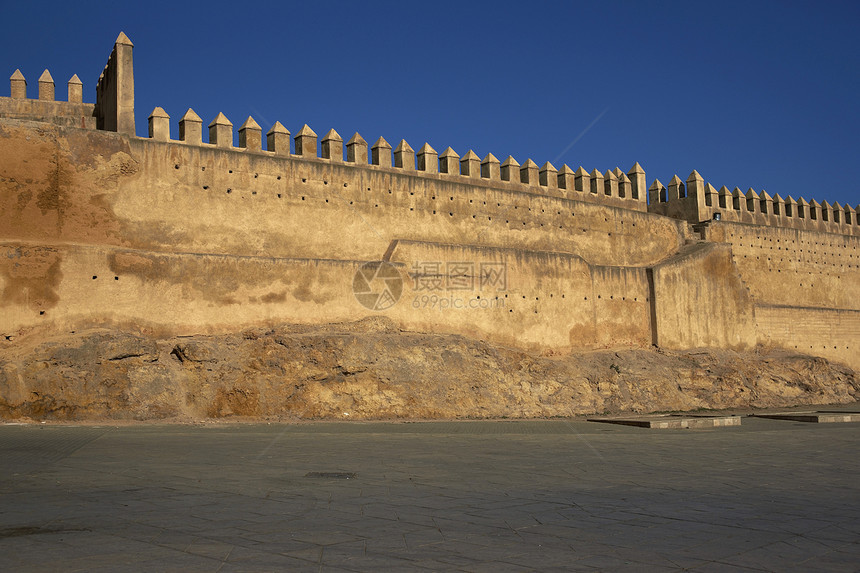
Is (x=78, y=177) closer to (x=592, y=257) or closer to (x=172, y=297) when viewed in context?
(x=172, y=297)

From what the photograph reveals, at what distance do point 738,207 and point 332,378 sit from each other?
1485cm

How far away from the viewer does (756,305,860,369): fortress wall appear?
2061 cm

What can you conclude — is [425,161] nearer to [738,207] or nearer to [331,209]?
[331,209]

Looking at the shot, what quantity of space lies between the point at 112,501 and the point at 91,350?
6944 millimetres

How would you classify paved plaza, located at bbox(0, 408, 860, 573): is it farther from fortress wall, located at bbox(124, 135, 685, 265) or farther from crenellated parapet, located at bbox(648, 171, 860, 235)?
crenellated parapet, located at bbox(648, 171, 860, 235)

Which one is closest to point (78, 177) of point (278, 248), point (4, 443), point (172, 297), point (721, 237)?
point (172, 297)

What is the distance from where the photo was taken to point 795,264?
74.6 feet

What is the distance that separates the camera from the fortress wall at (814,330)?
20609mm

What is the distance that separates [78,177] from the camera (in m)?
12.8

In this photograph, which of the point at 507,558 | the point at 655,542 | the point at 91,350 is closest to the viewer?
the point at 507,558

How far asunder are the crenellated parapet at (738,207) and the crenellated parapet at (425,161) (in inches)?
60.0

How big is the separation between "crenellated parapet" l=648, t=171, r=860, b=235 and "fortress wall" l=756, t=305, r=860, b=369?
3.03 meters

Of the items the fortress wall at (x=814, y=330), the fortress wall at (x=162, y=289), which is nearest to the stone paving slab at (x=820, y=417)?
the fortress wall at (x=814, y=330)

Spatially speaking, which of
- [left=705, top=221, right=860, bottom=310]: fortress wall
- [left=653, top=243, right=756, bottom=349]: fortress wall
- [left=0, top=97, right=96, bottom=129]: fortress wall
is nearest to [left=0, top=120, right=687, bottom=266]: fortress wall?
[left=653, top=243, right=756, bottom=349]: fortress wall
